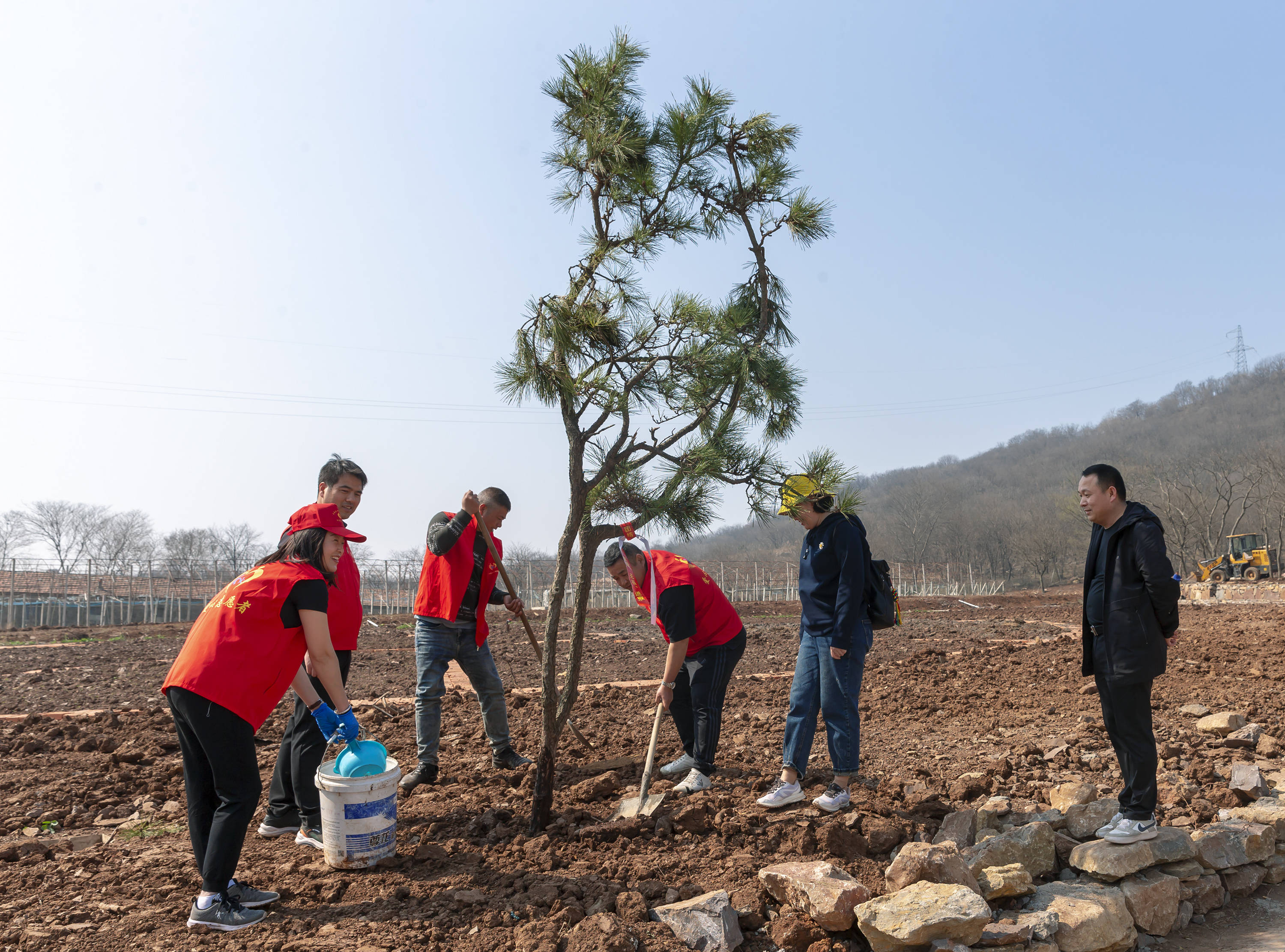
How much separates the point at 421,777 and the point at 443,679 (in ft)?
1.61

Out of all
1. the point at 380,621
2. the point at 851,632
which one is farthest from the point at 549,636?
the point at 380,621

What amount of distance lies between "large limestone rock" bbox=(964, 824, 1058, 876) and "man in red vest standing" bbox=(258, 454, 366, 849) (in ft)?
8.59

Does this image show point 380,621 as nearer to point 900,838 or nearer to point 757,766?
point 757,766

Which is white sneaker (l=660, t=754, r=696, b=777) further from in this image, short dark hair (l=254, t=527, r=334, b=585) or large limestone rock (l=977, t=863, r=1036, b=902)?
short dark hair (l=254, t=527, r=334, b=585)

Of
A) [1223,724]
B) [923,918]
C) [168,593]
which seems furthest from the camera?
[168,593]

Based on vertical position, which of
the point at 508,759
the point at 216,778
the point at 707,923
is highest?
the point at 216,778

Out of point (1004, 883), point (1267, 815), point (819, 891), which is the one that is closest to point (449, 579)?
point (819, 891)

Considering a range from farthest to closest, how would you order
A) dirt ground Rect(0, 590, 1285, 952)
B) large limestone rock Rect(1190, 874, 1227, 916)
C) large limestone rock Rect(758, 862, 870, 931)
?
large limestone rock Rect(1190, 874, 1227, 916) → dirt ground Rect(0, 590, 1285, 952) → large limestone rock Rect(758, 862, 870, 931)

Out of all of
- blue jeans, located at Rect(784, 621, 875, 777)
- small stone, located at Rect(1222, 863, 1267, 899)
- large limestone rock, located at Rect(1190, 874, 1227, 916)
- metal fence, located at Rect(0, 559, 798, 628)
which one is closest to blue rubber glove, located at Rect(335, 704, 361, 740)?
blue jeans, located at Rect(784, 621, 875, 777)

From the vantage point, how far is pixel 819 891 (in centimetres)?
255

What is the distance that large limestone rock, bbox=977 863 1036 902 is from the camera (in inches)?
108

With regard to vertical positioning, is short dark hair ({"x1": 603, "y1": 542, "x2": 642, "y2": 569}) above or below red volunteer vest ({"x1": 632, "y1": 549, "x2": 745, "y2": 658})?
above

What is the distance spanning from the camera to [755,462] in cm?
343

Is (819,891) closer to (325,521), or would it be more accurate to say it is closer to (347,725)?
(347,725)
